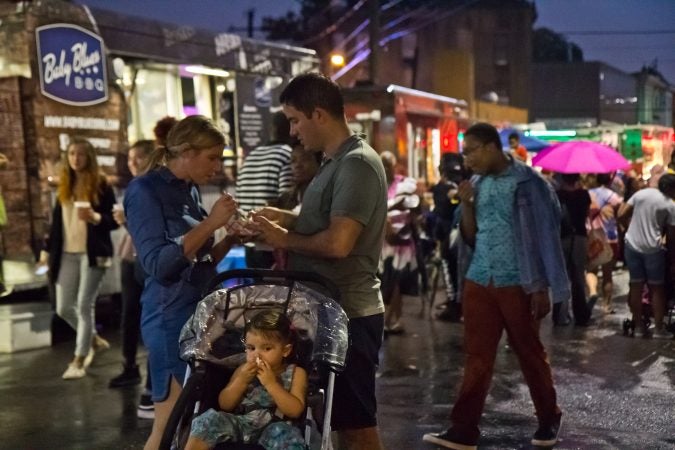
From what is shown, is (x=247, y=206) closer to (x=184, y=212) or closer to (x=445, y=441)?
(x=445, y=441)

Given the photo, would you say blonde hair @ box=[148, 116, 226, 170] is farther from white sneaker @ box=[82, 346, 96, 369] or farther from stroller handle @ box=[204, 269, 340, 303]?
white sneaker @ box=[82, 346, 96, 369]

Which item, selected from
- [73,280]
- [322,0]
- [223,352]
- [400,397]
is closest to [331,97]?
[223,352]

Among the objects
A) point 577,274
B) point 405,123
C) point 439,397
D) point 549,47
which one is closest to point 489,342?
point 439,397

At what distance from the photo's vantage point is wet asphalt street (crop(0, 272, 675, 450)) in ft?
20.2

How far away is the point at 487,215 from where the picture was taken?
5828mm

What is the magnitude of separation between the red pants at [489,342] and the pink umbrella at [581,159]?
5354 mm

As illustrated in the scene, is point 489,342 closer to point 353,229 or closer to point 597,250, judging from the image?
point 353,229

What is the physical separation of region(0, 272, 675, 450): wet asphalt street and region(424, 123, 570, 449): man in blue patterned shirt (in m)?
0.37

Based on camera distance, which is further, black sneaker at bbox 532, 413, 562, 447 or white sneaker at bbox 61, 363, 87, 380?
white sneaker at bbox 61, 363, 87, 380

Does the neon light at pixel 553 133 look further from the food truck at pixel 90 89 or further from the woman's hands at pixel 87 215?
the woman's hands at pixel 87 215

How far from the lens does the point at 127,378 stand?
304 inches

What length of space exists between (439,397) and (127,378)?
8.19 feet

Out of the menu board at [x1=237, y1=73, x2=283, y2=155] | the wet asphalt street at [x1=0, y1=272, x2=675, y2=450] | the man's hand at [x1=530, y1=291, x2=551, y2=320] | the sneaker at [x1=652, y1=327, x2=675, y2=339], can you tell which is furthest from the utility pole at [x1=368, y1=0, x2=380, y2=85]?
the man's hand at [x1=530, y1=291, x2=551, y2=320]

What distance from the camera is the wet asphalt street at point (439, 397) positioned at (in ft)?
20.2
